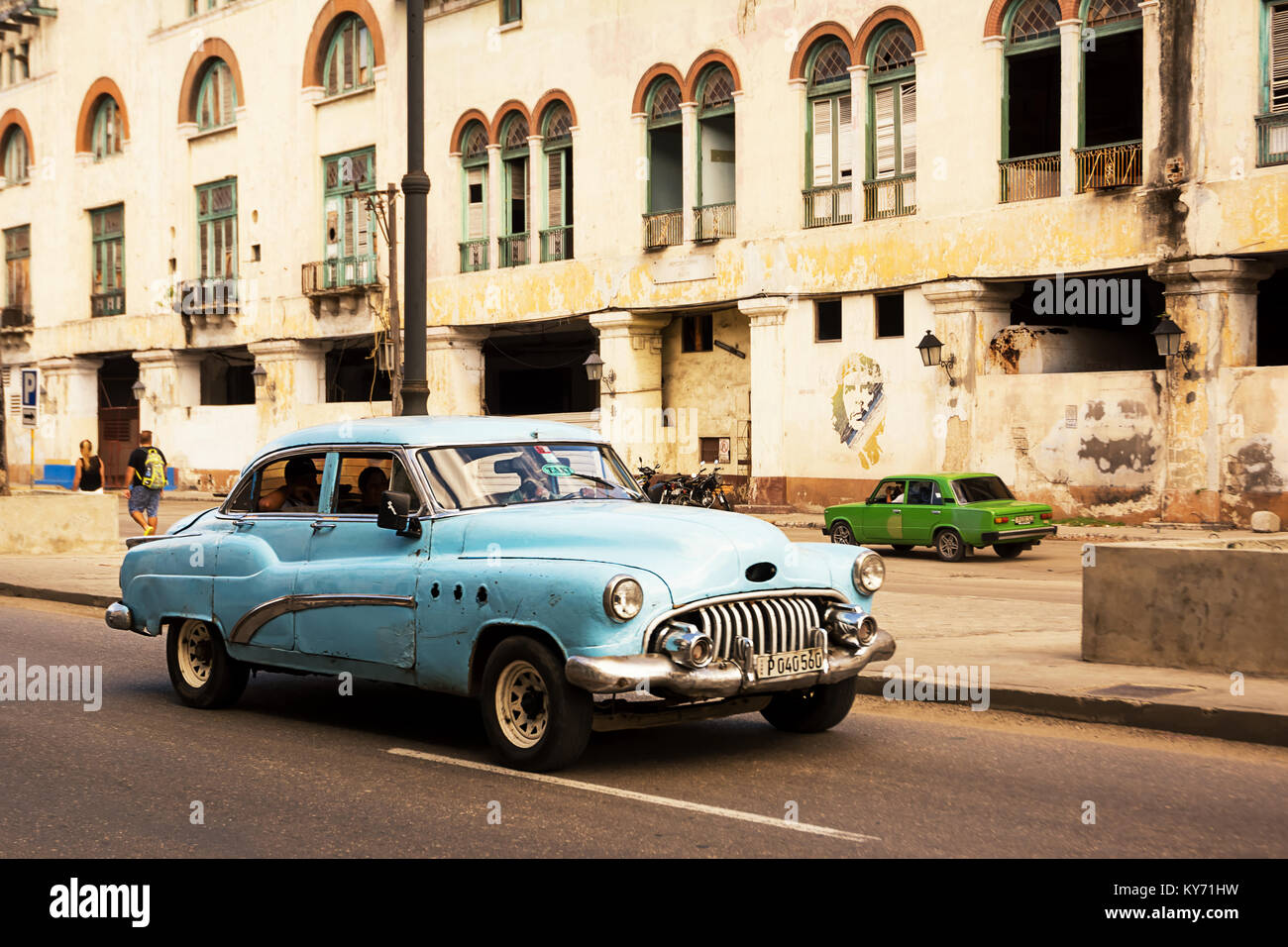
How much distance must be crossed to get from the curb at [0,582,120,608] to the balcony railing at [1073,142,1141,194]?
1798 centimetres

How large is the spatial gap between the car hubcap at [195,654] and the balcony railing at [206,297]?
122 ft

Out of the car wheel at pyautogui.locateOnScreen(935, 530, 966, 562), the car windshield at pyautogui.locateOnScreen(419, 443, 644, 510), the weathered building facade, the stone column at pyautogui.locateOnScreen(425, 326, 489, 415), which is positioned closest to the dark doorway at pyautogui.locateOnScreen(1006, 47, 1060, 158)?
the weathered building facade

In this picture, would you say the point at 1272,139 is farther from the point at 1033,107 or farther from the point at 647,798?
the point at 647,798

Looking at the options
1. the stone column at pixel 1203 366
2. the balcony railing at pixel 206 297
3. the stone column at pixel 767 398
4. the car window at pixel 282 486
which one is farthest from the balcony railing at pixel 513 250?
the car window at pixel 282 486

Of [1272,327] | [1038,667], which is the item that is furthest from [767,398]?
[1038,667]

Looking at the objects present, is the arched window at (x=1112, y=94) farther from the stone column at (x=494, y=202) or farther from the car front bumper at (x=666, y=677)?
the car front bumper at (x=666, y=677)

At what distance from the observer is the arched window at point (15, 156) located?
55.8m

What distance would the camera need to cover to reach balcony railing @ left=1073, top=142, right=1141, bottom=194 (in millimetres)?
26062

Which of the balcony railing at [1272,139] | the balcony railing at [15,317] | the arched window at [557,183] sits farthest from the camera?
the balcony railing at [15,317]

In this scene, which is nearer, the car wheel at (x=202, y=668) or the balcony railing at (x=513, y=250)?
the car wheel at (x=202, y=668)

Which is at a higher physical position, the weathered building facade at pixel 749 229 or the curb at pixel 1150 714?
the weathered building facade at pixel 749 229

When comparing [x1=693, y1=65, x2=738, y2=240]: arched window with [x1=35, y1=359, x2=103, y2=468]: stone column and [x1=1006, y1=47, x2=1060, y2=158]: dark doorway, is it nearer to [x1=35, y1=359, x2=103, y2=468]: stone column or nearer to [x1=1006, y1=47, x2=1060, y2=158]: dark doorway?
[x1=1006, y1=47, x2=1060, y2=158]: dark doorway

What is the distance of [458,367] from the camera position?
39719mm
